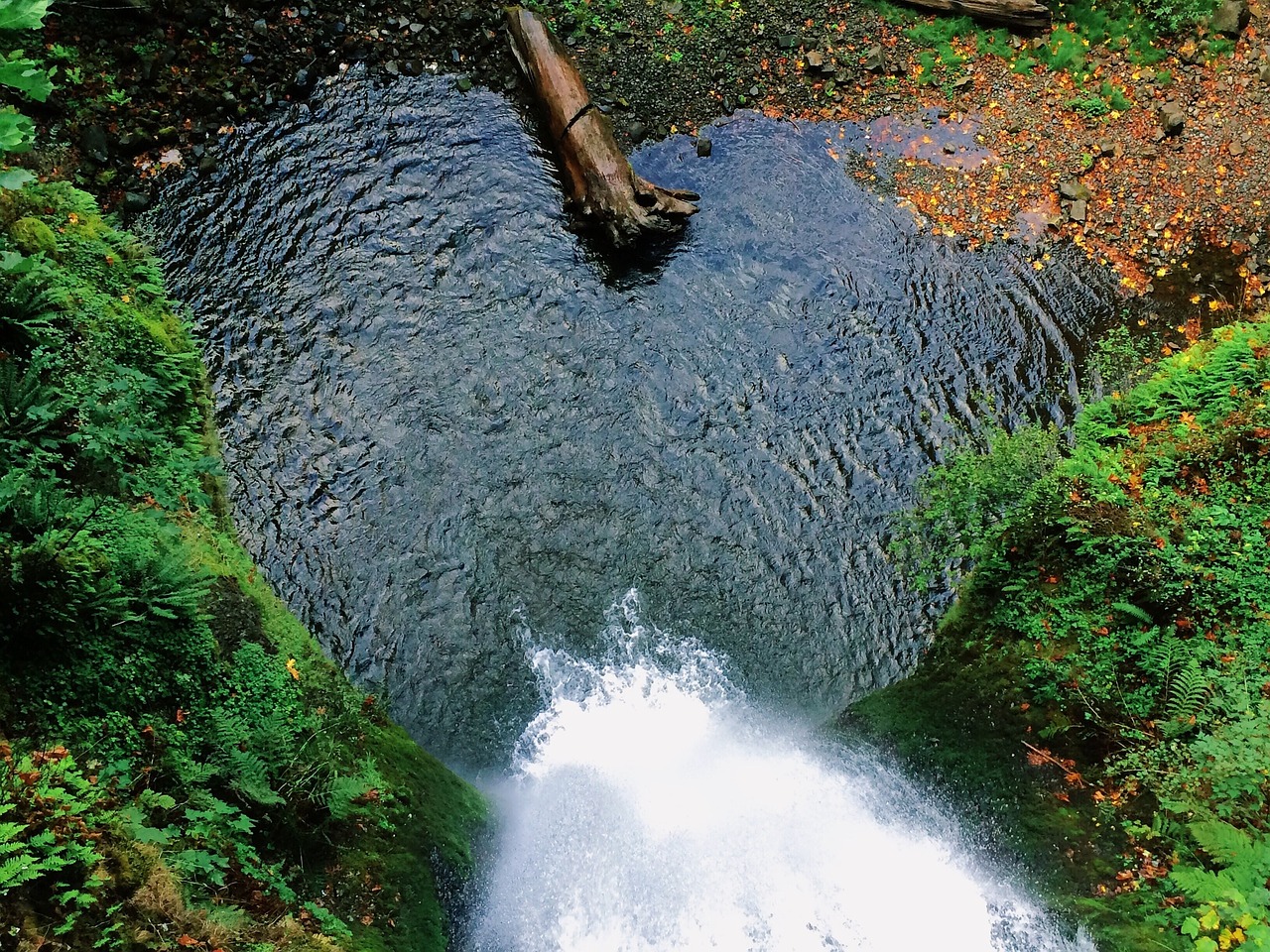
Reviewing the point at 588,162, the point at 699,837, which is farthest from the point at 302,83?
the point at 699,837

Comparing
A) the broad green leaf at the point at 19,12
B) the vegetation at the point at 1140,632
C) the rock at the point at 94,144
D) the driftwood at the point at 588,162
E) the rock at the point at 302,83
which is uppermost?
the broad green leaf at the point at 19,12

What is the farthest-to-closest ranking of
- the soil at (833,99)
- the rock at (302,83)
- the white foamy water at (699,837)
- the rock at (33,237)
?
the rock at (302,83) → the soil at (833,99) → the rock at (33,237) → the white foamy water at (699,837)

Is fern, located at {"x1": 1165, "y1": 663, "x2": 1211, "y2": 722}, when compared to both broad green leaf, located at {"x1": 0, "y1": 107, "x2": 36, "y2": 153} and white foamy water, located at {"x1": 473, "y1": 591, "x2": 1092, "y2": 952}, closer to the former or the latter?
white foamy water, located at {"x1": 473, "y1": 591, "x2": 1092, "y2": 952}

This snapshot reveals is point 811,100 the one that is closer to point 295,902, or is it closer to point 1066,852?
point 1066,852

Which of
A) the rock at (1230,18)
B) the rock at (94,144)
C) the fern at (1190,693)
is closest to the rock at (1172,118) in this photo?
the rock at (1230,18)

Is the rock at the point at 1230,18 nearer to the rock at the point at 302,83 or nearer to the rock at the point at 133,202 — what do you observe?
the rock at the point at 302,83
